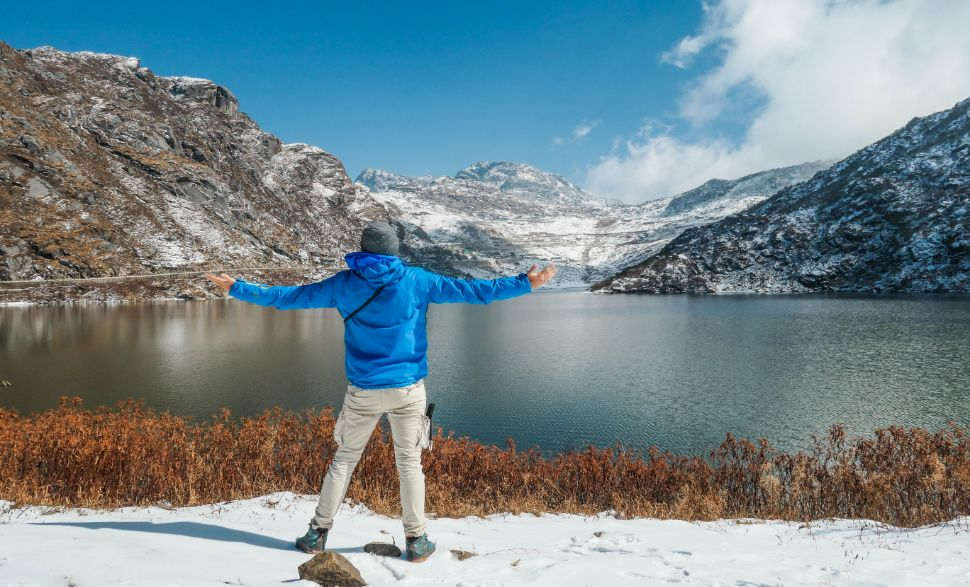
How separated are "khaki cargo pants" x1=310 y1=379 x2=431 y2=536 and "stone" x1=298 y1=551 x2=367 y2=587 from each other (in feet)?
2.91

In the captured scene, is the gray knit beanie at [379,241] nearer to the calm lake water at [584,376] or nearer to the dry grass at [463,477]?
the dry grass at [463,477]

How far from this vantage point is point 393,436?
215 inches

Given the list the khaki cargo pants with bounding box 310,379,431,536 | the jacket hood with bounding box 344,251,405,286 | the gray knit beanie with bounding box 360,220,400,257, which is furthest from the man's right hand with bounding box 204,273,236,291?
the khaki cargo pants with bounding box 310,379,431,536

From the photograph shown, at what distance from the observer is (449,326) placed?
227 feet

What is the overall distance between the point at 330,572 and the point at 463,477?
23.6 ft

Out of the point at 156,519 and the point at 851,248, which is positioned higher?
the point at 851,248

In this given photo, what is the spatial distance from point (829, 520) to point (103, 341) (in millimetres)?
56417

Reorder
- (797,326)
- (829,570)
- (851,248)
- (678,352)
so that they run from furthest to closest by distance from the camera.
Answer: (851,248) < (797,326) < (678,352) < (829,570)

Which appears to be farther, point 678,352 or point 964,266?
point 964,266

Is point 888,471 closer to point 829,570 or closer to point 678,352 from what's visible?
point 829,570

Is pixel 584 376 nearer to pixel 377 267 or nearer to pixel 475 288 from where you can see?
pixel 475 288

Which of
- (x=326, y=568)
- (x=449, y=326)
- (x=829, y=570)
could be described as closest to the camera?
(x=326, y=568)

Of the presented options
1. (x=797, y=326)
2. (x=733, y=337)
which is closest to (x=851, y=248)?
(x=797, y=326)

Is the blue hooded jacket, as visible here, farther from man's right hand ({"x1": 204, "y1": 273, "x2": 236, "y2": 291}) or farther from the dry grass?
the dry grass
